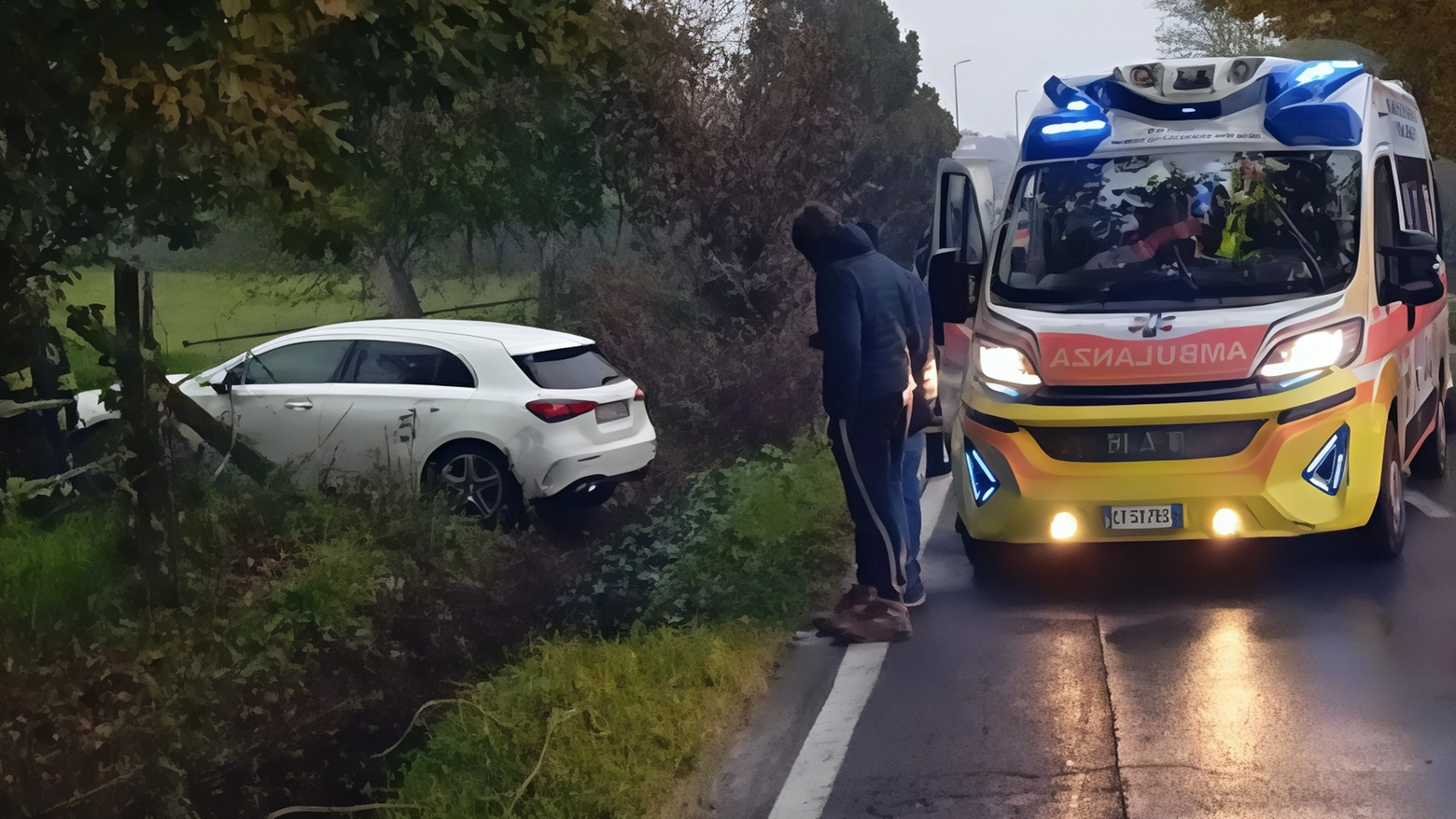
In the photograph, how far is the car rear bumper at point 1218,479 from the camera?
7203 millimetres

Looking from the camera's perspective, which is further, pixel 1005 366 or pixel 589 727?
pixel 1005 366

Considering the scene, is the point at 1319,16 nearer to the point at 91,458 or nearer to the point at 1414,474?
the point at 1414,474

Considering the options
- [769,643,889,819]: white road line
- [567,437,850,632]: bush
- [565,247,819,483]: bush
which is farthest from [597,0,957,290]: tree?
[769,643,889,819]: white road line

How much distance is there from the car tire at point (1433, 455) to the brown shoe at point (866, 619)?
191 inches

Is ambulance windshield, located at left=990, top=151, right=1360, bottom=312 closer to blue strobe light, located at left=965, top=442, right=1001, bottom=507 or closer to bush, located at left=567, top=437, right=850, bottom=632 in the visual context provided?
blue strobe light, located at left=965, top=442, right=1001, bottom=507

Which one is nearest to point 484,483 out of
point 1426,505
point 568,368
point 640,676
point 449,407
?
point 449,407

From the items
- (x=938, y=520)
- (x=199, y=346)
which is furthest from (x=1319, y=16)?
(x=199, y=346)

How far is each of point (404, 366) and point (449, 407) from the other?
490 mm

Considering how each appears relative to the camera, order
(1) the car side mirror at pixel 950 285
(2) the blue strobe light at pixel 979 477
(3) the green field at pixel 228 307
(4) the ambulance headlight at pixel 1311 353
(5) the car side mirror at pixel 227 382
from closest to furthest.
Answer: (4) the ambulance headlight at pixel 1311 353, (2) the blue strobe light at pixel 979 477, (3) the green field at pixel 228 307, (1) the car side mirror at pixel 950 285, (5) the car side mirror at pixel 227 382

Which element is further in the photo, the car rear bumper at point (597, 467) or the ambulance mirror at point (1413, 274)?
the car rear bumper at point (597, 467)

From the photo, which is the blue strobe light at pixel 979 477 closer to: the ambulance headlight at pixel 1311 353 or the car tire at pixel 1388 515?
the ambulance headlight at pixel 1311 353

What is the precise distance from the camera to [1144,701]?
Result: 6117 millimetres

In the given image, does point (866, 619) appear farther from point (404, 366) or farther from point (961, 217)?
point (404, 366)

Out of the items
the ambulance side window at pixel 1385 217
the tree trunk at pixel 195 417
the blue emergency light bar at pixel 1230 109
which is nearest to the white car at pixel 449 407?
the tree trunk at pixel 195 417
